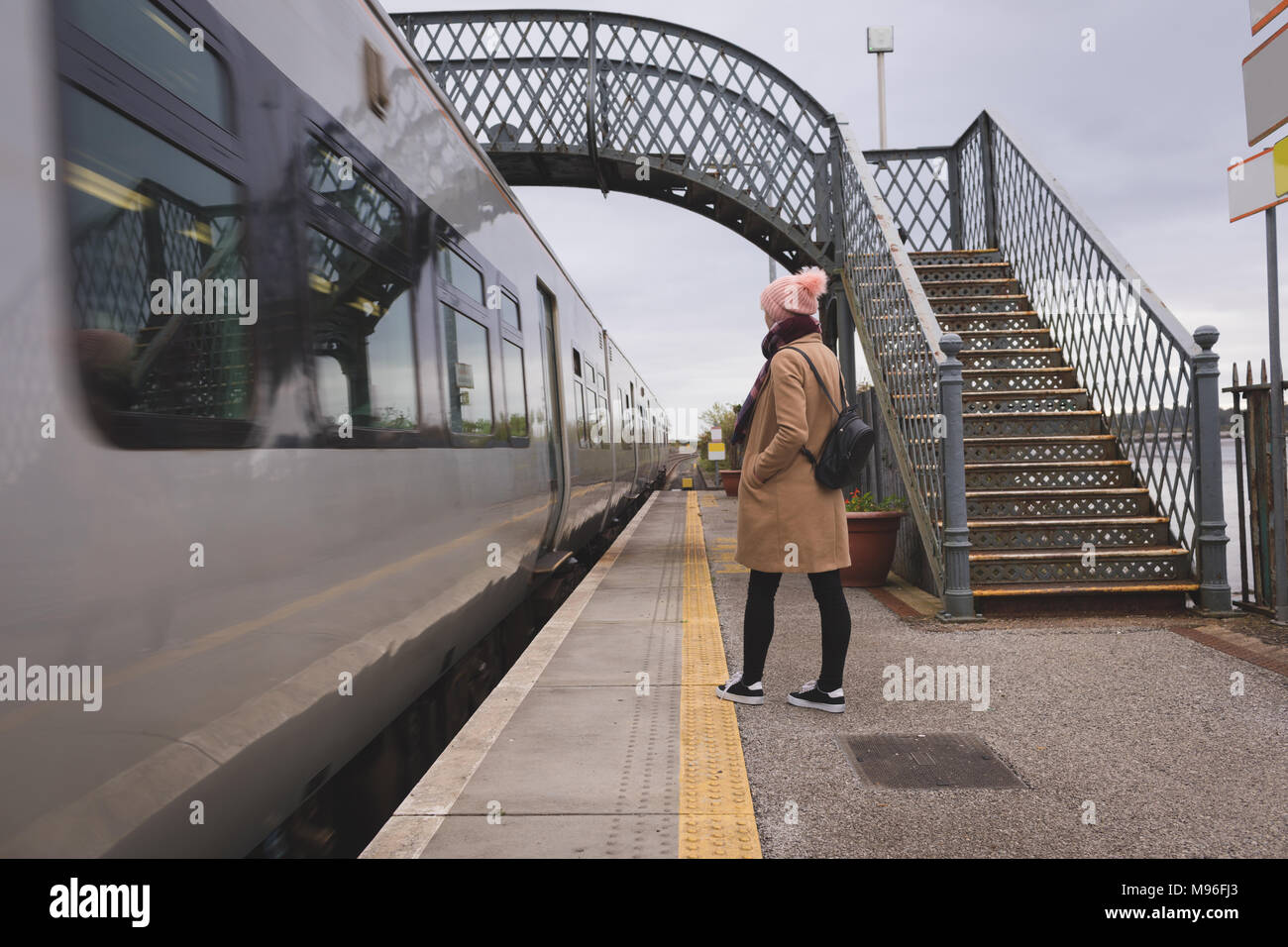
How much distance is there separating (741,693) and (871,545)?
3.11 metres

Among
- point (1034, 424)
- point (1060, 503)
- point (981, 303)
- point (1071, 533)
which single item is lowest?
point (1071, 533)

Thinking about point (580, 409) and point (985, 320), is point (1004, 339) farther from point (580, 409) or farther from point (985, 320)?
point (580, 409)

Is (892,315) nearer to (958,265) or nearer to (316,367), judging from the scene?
(958,265)

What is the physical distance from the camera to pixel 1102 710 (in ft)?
11.9

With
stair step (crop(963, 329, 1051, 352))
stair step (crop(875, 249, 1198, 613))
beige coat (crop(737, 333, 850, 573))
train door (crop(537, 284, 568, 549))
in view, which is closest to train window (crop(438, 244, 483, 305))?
beige coat (crop(737, 333, 850, 573))

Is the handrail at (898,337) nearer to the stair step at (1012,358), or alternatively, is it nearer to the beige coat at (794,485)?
the stair step at (1012,358)

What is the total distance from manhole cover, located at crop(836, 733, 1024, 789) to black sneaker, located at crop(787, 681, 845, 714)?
10.1 inches

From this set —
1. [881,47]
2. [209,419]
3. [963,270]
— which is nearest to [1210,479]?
[963,270]

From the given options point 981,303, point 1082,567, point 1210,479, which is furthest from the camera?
point 981,303

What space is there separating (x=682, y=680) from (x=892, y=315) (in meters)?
3.99

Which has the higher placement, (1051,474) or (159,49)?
(159,49)

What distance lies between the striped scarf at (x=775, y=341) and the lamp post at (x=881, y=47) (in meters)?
9.56

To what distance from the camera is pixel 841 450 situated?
142 inches

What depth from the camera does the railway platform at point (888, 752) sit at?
2.55 meters
